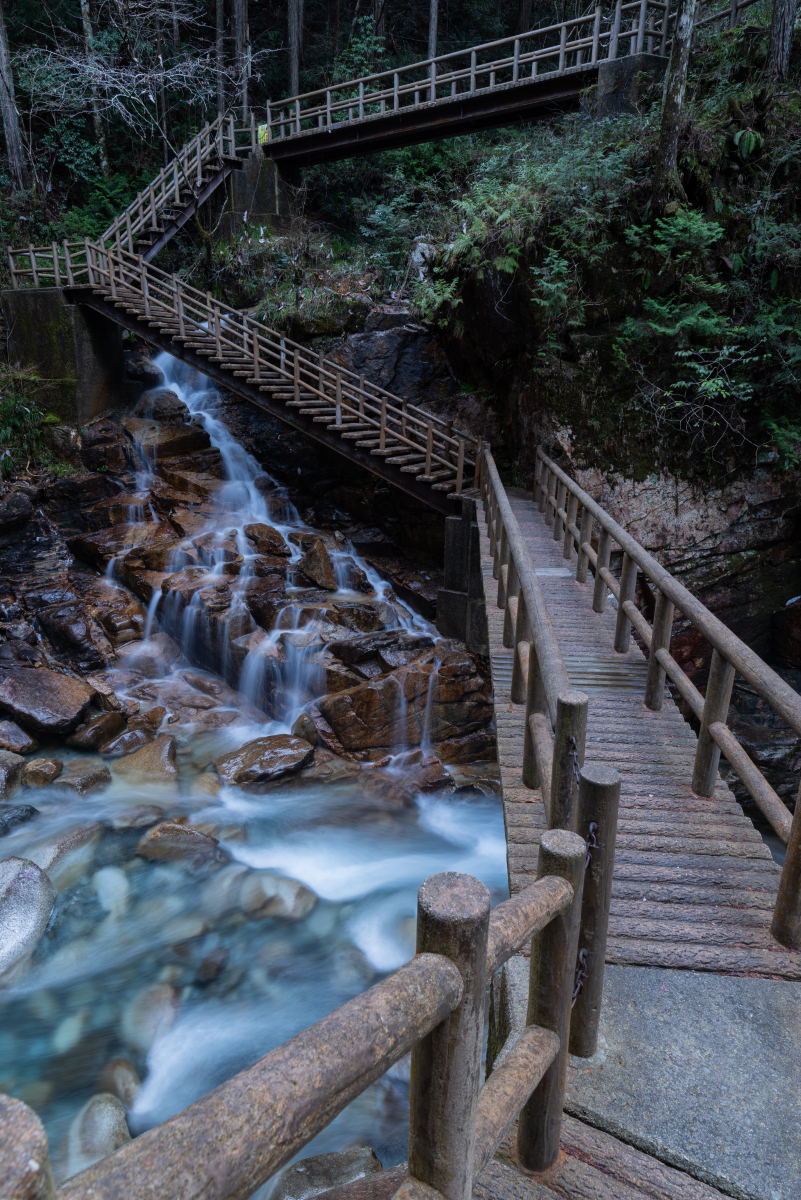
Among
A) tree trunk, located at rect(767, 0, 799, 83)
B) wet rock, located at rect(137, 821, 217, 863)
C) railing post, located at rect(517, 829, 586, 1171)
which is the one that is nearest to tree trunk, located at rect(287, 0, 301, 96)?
tree trunk, located at rect(767, 0, 799, 83)

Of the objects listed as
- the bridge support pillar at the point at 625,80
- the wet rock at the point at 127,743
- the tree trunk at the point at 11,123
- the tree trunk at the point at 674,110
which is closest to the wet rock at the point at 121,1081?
the wet rock at the point at 127,743

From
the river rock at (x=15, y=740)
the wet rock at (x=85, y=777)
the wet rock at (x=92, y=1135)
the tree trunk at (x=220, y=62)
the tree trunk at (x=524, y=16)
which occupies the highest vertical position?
the tree trunk at (x=524, y=16)

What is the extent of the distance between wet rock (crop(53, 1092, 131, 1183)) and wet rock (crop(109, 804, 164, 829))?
3128 millimetres

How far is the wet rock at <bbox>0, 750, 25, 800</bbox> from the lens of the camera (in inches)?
311

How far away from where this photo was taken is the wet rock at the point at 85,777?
315 inches

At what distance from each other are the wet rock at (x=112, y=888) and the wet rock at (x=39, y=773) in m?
1.80

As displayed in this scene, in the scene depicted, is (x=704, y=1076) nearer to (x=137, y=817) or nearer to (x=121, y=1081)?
(x=121, y=1081)

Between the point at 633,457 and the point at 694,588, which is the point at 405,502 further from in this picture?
the point at 694,588

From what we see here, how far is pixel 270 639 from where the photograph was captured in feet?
34.0

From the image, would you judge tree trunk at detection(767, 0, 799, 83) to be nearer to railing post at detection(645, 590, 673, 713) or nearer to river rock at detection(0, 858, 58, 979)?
railing post at detection(645, 590, 673, 713)

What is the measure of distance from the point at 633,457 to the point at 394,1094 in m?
8.81

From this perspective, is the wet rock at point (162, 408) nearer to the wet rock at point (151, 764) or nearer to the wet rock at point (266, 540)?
the wet rock at point (266, 540)

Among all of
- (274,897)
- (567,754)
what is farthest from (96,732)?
(567,754)

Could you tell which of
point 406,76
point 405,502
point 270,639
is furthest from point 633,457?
point 406,76
